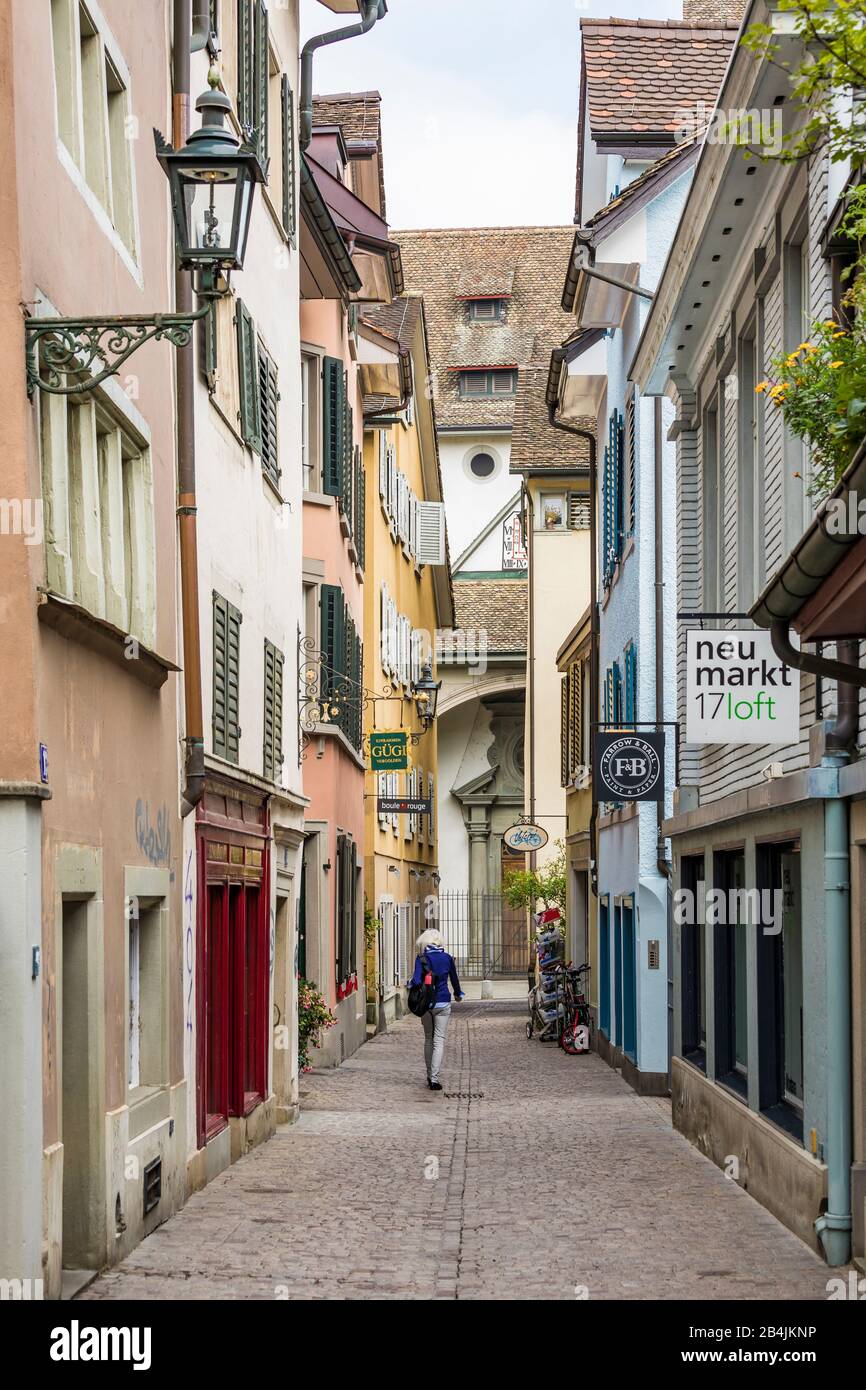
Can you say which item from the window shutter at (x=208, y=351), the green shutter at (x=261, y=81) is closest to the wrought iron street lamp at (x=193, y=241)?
the window shutter at (x=208, y=351)

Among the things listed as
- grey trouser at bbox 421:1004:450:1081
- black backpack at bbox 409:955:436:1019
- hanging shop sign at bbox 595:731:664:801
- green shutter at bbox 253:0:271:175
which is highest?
green shutter at bbox 253:0:271:175

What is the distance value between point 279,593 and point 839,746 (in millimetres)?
8630

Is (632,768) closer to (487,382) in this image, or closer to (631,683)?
(631,683)

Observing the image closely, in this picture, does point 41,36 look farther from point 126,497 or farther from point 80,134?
point 126,497

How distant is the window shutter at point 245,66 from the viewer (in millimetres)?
15938

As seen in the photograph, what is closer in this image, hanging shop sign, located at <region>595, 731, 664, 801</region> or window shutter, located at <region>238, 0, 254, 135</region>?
window shutter, located at <region>238, 0, 254, 135</region>

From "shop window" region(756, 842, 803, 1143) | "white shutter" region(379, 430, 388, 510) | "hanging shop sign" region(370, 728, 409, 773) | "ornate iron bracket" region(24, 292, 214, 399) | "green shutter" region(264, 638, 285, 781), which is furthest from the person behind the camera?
"white shutter" region(379, 430, 388, 510)

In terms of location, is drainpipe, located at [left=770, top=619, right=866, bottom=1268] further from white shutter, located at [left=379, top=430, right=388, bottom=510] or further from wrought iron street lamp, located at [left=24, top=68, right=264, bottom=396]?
white shutter, located at [left=379, top=430, right=388, bottom=510]

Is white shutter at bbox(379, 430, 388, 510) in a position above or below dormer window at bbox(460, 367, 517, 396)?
below

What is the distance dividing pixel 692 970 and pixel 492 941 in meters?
33.9

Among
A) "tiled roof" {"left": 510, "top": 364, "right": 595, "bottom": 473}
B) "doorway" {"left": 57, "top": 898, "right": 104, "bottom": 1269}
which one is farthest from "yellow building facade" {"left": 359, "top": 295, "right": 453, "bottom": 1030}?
"doorway" {"left": 57, "top": 898, "right": 104, "bottom": 1269}

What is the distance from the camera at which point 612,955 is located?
25.9 meters

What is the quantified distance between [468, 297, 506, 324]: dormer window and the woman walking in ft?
136

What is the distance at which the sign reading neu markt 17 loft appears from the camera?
11836 millimetres
